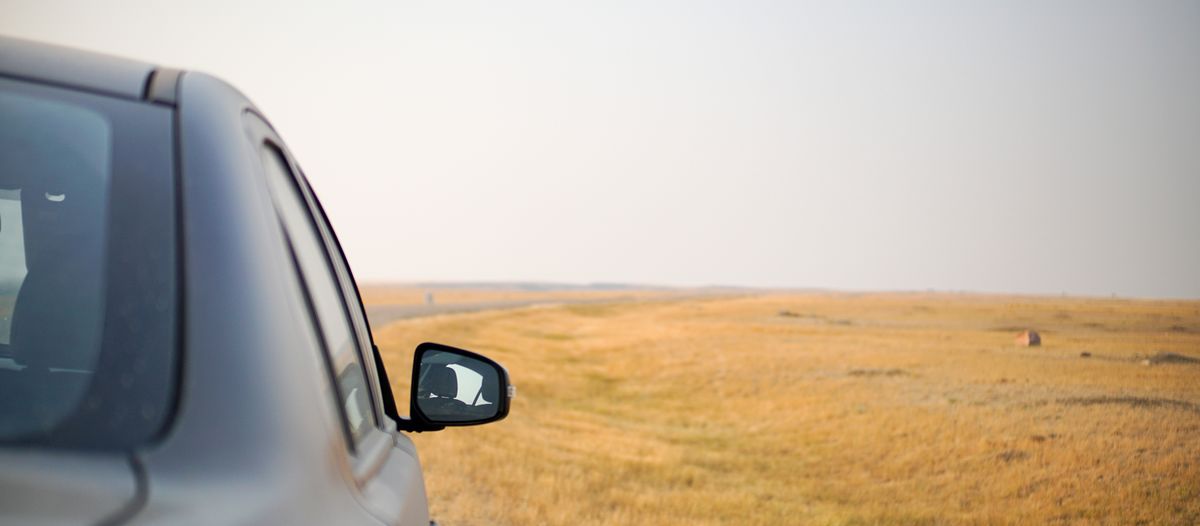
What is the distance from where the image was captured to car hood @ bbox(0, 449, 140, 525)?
95 centimetres

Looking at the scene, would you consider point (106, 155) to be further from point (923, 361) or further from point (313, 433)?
point (923, 361)

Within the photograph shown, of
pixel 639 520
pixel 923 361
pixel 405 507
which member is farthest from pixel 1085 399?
pixel 405 507

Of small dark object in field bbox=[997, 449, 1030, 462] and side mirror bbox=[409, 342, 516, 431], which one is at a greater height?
side mirror bbox=[409, 342, 516, 431]

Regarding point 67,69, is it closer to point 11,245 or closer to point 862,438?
point 11,245

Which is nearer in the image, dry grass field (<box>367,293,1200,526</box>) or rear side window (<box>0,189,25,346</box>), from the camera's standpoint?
rear side window (<box>0,189,25,346</box>)

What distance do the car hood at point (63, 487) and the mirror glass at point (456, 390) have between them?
1.84 meters

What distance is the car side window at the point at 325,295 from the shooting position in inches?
66.9

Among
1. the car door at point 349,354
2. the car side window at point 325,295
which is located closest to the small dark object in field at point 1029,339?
the car door at point 349,354

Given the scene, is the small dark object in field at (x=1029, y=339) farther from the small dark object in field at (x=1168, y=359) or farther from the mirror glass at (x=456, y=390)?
the mirror glass at (x=456, y=390)

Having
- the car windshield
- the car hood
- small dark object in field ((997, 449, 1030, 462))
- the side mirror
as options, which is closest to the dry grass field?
small dark object in field ((997, 449, 1030, 462))

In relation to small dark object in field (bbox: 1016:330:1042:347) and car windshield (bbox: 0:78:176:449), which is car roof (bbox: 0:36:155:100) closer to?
car windshield (bbox: 0:78:176:449)

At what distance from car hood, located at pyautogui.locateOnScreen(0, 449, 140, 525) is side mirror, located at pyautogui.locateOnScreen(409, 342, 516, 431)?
1.83 metres

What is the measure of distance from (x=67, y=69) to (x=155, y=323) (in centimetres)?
42

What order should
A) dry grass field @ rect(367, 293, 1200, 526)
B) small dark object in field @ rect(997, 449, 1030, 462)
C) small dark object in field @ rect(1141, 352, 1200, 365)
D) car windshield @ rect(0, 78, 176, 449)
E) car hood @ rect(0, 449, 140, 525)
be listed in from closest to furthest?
car hood @ rect(0, 449, 140, 525)
car windshield @ rect(0, 78, 176, 449)
dry grass field @ rect(367, 293, 1200, 526)
small dark object in field @ rect(997, 449, 1030, 462)
small dark object in field @ rect(1141, 352, 1200, 365)
